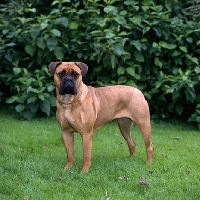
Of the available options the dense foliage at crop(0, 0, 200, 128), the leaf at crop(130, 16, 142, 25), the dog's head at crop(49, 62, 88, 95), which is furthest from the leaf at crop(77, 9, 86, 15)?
the dog's head at crop(49, 62, 88, 95)

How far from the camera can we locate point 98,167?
6.35 meters

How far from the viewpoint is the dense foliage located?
9.54 m

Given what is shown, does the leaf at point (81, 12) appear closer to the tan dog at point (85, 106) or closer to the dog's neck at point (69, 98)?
the tan dog at point (85, 106)

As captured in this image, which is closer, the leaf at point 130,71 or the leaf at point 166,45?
the leaf at point 130,71

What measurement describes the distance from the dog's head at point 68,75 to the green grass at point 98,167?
1072mm

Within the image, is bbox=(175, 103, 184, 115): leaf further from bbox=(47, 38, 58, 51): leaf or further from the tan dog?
the tan dog

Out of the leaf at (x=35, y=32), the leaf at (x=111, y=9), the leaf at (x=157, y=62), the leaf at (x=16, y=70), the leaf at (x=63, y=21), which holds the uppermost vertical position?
the leaf at (x=111, y=9)

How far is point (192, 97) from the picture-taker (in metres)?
9.48

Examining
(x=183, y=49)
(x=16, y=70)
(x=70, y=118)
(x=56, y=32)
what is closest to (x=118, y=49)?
(x=56, y=32)

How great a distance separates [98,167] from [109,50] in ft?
11.9

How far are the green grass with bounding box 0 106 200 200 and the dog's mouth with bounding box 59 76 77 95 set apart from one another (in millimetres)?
1035

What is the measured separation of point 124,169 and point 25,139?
90.2 inches

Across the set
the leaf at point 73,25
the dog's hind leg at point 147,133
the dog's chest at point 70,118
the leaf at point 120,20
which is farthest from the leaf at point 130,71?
the dog's chest at point 70,118

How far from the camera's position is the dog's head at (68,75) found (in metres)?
5.91
